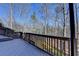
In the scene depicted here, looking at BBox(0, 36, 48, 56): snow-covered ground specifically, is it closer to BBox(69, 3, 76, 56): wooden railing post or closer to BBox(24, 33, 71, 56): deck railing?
BBox(24, 33, 71, 56): deck railing

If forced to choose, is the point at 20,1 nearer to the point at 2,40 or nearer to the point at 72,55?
the point at 2,40

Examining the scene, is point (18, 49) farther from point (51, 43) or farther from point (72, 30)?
point (72, 30)

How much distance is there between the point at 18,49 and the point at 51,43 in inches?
21.7

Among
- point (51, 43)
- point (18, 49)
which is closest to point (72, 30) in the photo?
point (51, 43)

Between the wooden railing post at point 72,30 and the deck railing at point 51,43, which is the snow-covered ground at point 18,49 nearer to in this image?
the deck railing at point 51,43

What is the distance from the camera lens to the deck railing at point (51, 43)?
3.40 m

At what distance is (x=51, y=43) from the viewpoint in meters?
3.53

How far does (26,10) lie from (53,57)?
2.87 ft

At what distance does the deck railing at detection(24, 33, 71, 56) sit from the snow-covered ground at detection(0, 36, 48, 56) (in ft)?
0.32

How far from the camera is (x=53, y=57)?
3.34 m

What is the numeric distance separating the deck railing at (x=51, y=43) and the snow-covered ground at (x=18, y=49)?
10 centimetres

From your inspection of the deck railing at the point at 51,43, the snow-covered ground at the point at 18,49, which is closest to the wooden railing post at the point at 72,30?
the deck railing at the point at 51,43

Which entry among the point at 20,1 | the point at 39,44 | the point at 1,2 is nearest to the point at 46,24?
the point at 39,44

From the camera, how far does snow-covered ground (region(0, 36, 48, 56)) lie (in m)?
3.39
